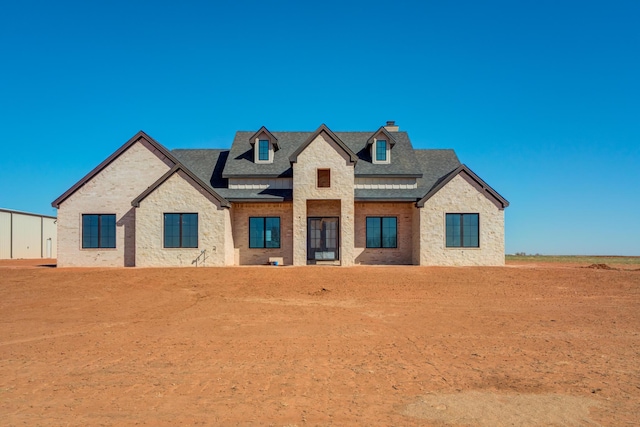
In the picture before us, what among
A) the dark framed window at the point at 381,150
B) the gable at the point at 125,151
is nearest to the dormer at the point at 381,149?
the dark framed window at the point at 381,150

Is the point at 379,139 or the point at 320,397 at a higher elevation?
the point at 379,139

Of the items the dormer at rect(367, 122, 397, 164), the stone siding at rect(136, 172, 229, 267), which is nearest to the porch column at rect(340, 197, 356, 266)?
the dormer at rect(367, 122, 397, 164)

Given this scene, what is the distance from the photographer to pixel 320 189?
25.9m

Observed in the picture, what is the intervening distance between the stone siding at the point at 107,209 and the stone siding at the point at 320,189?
25.8 ft

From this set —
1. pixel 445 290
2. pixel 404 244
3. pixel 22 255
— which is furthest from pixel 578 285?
pixel 22 255

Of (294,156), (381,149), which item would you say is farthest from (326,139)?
(381,149)

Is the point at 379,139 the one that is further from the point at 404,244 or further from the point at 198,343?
the point at 198,343

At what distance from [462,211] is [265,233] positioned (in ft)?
34.3

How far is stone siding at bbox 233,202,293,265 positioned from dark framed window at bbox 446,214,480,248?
835cm

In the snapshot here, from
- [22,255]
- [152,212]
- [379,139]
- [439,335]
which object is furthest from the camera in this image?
[22,255]

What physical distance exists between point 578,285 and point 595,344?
10.7 m

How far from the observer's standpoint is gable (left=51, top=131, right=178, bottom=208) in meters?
26.0

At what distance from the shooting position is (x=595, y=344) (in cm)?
1079

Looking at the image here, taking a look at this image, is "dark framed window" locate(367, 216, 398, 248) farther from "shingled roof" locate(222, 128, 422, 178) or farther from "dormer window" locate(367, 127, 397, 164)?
"dormer window" locate(367, 127, 397, 164)
